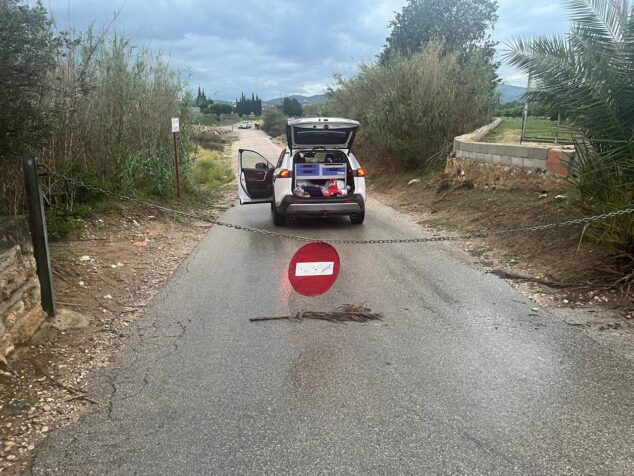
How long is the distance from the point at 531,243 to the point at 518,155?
3818 millimetres

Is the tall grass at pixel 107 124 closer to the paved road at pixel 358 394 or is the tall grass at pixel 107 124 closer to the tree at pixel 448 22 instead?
the paved road at pixel 358 394

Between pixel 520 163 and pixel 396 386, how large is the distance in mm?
8108

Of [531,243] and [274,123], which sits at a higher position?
[274,123]

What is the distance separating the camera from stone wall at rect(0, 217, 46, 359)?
3645 mm

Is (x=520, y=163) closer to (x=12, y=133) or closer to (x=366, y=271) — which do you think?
(x=366, y=271)

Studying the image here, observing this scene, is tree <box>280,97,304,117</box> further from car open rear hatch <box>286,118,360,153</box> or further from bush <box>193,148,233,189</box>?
car open rear hatch <box>286,118,360,153</box>

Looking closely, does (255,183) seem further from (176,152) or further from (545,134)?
(545,134)

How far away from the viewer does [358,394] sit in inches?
132

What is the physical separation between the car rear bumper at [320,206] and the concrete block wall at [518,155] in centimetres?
345

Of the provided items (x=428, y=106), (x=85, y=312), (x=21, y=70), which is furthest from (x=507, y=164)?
(x=21, y=70)

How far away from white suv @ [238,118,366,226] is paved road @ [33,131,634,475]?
13.4 feet

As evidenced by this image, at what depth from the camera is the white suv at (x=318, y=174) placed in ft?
31.1

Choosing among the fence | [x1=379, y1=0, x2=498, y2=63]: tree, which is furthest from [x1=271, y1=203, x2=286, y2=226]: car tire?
[x1=379, y1=0, x2=498, y2=63]: tree

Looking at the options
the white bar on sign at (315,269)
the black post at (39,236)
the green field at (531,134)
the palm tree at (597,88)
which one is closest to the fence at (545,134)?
the green field at (531,134)
